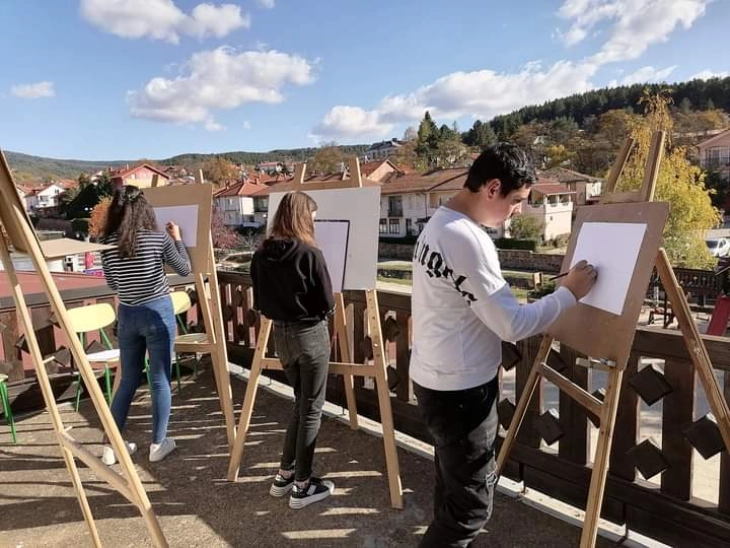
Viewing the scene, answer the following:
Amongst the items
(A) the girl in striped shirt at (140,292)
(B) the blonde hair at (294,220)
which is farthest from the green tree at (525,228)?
(B) the blonde hair at (294,220)

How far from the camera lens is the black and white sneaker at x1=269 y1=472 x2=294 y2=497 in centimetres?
271

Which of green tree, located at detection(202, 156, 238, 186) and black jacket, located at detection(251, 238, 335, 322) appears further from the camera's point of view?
green tree, located at detection(202, 156, 238, 186)

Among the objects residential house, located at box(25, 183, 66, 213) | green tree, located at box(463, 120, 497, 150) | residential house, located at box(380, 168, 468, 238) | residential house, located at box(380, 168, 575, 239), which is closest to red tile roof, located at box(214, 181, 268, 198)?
residential house, located at box(380, 168, 575, 239)

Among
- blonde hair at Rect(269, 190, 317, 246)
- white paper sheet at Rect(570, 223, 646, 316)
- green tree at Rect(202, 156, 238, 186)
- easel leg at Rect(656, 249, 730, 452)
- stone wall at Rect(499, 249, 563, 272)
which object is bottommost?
stone wall at Rect(499, 249, 563, 272)

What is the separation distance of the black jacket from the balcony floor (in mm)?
988

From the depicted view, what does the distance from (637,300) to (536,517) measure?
128 centimetres

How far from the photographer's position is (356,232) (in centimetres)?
286

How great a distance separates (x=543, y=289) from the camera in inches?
820

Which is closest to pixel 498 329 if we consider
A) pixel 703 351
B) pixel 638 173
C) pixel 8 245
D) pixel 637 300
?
pixel 637 300

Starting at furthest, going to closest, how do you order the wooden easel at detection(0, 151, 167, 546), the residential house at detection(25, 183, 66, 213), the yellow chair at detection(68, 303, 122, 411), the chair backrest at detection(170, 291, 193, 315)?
the residential house at detection(25, 183, 66, 213) → the chair backrest at detection(170, 291, 193, 315) → the yellow chair at detection(68, 303, 122, 411) → the wooden easel at detection(0, 151, 167, 546)

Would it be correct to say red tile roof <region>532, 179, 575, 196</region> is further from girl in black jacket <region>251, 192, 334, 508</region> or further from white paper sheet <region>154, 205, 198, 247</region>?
girl in black jacket <region>251, 192, 334, 508</region>

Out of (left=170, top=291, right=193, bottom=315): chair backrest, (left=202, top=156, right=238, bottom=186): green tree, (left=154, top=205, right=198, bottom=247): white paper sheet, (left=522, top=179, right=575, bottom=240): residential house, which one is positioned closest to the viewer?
(left=154, top=205, right=198, bottom=247): white paper sheet

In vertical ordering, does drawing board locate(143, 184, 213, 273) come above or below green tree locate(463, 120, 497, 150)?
below

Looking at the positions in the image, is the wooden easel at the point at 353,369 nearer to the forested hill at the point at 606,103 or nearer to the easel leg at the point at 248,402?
the easel leg at the point at 248,402
